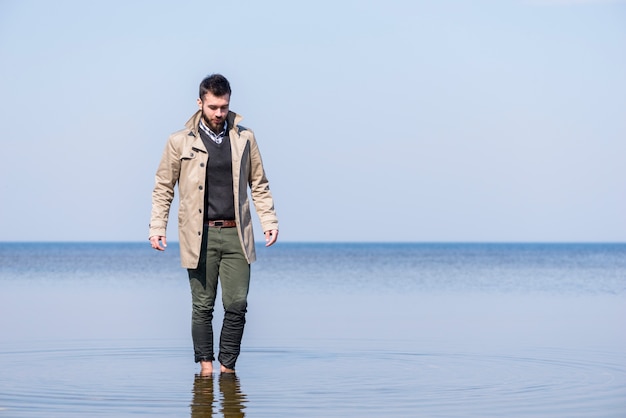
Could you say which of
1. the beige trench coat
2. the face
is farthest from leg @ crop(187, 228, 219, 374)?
the face

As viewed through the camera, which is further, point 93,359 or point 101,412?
point 93,359

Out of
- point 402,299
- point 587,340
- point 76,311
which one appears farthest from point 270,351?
point 402,299

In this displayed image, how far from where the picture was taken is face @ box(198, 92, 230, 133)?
6.68 m

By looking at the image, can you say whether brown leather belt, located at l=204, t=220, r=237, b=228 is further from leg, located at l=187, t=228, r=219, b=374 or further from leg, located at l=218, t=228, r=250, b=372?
leg, located at l=187, t=228, r=219, b=374

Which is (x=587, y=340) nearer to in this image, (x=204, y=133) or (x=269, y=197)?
(x=269, y=197)

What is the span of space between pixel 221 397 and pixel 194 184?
1.46 metres

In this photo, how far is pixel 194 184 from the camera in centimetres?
675

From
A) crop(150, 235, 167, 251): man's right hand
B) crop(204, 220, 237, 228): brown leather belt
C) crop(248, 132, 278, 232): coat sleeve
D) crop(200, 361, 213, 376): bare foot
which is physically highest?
crop(248, 132, 278, 232): coat sleeve

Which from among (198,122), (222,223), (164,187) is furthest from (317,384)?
(198,122)

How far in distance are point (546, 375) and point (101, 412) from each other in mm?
2908

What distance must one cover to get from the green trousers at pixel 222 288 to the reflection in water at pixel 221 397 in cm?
21

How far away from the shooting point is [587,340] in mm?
9141

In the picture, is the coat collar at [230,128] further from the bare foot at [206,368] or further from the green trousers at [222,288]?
the bare foot at [206,368]

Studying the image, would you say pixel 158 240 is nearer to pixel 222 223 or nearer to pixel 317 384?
pixel 222 223
